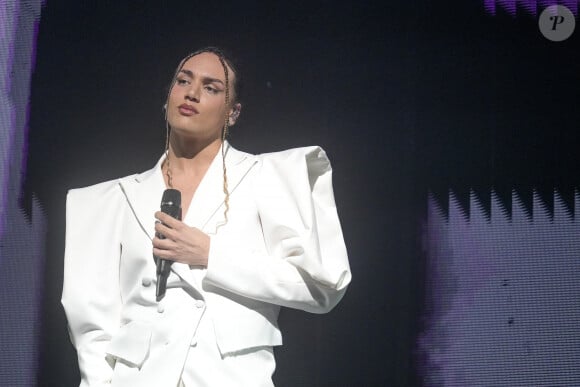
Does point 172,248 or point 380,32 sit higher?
point 380,32

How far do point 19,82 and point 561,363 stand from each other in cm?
191

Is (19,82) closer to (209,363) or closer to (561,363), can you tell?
(209,363)

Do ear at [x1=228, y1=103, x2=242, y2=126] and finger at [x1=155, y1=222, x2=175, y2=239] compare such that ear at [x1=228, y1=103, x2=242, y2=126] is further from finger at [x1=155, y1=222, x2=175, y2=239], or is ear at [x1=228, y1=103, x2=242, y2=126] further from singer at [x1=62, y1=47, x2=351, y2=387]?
finger at [x1=155, y1=222, x2=175, y2=239]

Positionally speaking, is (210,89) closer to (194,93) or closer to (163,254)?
(194,93)

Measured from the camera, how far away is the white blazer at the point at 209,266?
8.02 feet

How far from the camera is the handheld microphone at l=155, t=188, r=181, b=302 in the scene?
244 cm

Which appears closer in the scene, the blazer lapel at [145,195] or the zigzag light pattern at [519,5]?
the blazer lapel at [145,195]

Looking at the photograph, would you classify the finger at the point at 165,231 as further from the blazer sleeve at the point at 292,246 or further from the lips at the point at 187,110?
the lips at the point at 187,110

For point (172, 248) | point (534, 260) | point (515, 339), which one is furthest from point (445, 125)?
point (172, 248)

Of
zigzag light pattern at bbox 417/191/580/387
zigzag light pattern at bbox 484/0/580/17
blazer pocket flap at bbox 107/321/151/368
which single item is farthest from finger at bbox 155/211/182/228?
zigzag light pattern at bbox 484/0/580/17

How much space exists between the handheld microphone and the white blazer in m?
0.04

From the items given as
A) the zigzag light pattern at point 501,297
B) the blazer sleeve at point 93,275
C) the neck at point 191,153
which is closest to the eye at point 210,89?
the neck at point 191,153

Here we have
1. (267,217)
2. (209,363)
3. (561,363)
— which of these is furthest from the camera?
(561,363)

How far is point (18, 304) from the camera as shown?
3.04m
